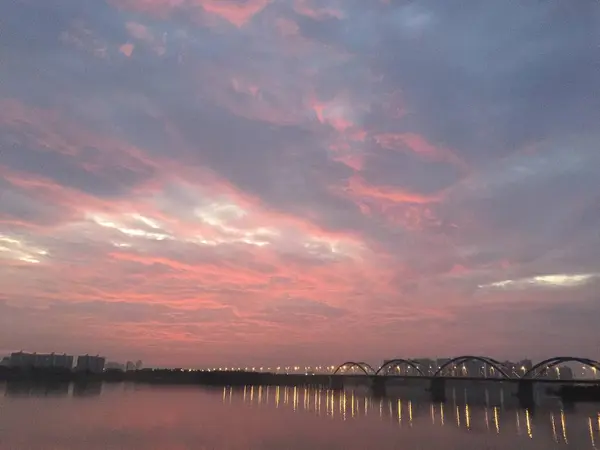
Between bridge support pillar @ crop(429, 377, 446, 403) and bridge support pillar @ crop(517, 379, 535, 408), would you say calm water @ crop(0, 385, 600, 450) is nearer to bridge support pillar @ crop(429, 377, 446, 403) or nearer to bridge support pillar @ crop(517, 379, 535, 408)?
bridge support pillar @ crop(517, 379, 535, 408)

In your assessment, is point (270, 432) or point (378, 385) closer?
point (270, 432)

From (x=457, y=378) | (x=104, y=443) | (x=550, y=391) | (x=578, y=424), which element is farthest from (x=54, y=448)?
(x=550, y=391)

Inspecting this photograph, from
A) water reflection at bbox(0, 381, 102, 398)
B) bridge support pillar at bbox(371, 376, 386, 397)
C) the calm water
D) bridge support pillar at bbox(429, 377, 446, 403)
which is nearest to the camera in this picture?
the calm water

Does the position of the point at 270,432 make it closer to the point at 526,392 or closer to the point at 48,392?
the point at 526,392

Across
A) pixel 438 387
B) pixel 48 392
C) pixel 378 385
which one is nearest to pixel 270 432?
pixel 48 392

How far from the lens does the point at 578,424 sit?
68188 mm

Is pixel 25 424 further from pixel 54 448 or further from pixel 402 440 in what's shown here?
pixel 402 440

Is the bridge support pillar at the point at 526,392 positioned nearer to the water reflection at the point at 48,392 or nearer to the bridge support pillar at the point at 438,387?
the bridge support pillar at the point at 438,387

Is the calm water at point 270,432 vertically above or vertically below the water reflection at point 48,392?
above

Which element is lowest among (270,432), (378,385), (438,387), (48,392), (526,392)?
(48,392)

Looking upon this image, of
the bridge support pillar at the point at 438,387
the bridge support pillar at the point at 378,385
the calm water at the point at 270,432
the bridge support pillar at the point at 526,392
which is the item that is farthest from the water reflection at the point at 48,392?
the bridge support pillar at the point at 526,392

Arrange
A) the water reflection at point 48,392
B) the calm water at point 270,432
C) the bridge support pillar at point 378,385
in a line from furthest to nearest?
the bridge support pillar at point 378,385 < the water reflection at point 48,392 < the calm water at point 270,432

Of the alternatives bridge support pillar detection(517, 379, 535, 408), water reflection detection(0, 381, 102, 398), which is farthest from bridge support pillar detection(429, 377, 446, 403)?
water reflection detection(0, 381, 102, 398)

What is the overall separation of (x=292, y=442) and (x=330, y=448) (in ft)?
16.4
